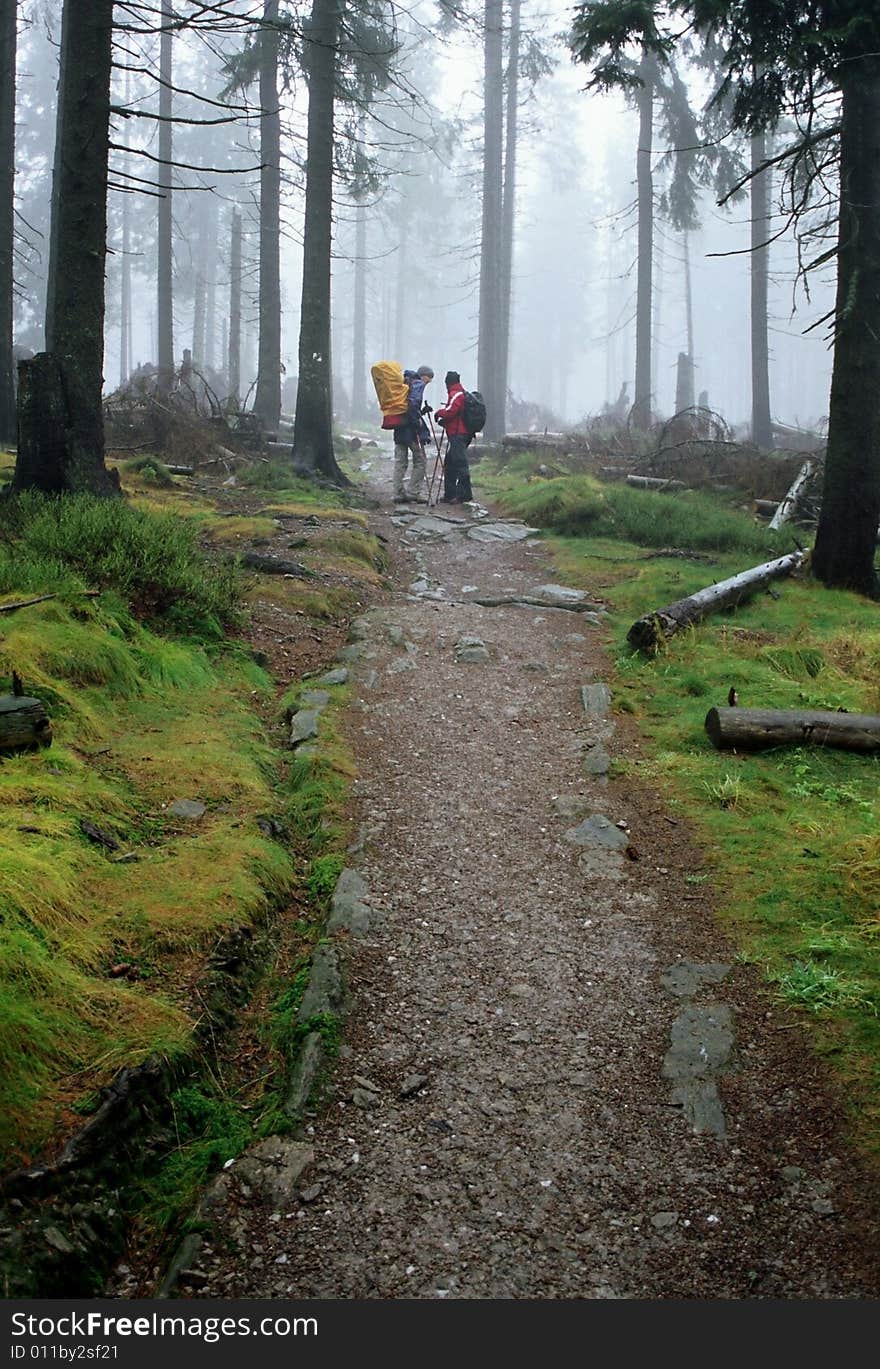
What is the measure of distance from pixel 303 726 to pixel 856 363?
23.1ft

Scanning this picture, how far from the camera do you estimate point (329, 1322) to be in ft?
8.62

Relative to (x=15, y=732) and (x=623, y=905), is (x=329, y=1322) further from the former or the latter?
(x=15, y=732)


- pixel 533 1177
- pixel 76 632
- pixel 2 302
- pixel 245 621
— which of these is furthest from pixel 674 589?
pixel 2 302

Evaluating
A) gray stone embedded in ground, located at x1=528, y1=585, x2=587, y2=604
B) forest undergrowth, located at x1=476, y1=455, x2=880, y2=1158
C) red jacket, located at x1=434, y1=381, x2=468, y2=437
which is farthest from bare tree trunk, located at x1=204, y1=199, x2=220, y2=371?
gray stone embedded in ground, located at x1=528, y1=585, x2=587, y2=604

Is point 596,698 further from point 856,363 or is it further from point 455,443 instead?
point 455,443

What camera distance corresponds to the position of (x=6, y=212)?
47.1 feet

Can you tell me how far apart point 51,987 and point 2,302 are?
1327cm

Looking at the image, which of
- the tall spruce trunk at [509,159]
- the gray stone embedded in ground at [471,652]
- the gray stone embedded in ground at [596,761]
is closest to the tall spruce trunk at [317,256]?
the gray stone embedded in ground at [471,652]

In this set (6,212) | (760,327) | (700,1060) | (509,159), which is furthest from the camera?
(509,159)

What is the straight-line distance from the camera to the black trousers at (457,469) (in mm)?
15180

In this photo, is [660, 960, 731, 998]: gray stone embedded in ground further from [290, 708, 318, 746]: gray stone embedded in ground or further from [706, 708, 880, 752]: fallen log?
[290, 708, 318, 746]: gray stone embedded in ground

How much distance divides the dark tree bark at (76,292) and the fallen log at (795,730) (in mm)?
6109

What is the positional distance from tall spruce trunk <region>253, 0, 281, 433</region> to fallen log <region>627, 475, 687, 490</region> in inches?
308

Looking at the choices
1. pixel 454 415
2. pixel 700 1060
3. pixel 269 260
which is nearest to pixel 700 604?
pixel 700 1060
